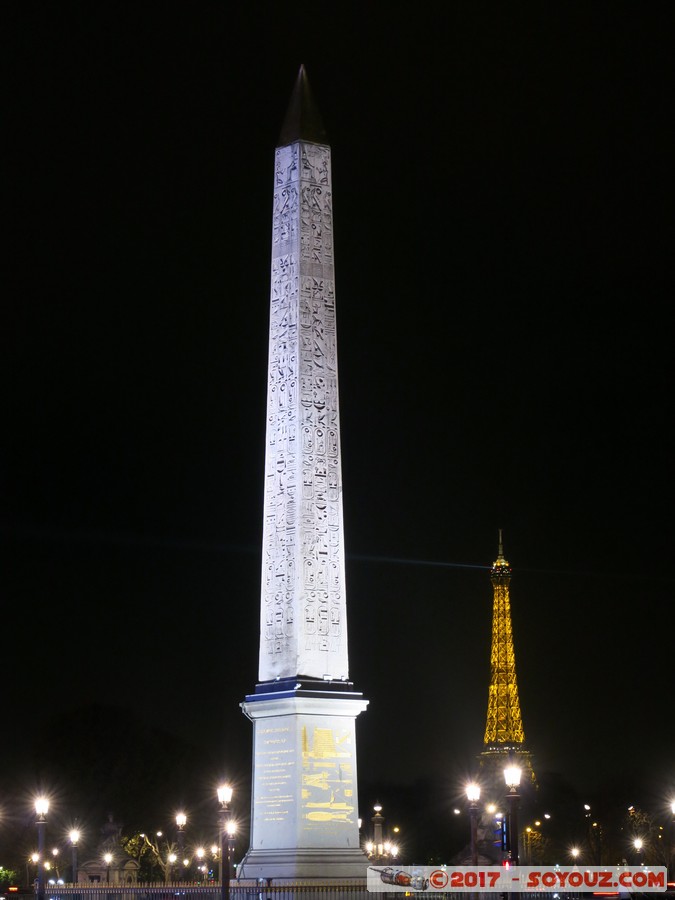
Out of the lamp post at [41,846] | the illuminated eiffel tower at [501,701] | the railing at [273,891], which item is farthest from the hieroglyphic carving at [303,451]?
the illuminated eiffel tower at [501,701]

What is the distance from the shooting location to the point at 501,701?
10631cm

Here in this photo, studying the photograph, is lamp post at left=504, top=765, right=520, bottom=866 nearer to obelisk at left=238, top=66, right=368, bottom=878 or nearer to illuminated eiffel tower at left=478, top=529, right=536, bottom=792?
obelisk at left=238, top=66, right=368, bottom=878

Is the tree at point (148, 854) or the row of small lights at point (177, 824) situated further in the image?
the tree at point (148, 854)

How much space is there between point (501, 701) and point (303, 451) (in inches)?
2962

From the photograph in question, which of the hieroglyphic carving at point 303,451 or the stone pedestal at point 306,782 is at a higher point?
the hieroglyphic carving at point 303,451

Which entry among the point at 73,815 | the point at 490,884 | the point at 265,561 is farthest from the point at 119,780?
the point at 490,884

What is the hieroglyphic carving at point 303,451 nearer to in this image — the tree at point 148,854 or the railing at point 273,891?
the railing at point 273,891

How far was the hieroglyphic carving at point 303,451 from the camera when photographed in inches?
1302

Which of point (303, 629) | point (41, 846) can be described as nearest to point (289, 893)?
point (41, 846)

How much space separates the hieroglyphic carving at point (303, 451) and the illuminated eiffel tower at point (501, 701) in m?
67.2

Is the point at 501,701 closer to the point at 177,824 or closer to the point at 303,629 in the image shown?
the point at 177,824

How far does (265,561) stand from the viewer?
3381cm

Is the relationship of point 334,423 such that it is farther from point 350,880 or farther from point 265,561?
point 350,880

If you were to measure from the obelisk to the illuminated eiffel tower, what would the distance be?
67754mm
